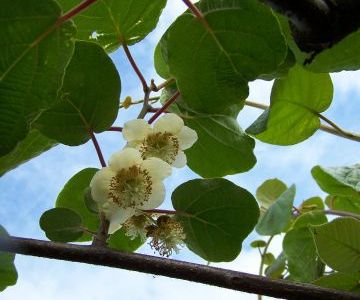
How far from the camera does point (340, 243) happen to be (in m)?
0.83

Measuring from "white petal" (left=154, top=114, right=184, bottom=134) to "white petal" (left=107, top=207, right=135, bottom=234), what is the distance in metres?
0.15

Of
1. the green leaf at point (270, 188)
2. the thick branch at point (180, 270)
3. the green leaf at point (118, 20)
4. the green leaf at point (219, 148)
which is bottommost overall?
the thick branch at point (180, 270)

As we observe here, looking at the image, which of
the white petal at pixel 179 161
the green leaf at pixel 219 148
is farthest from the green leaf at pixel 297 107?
the white petal at pixel 179 161

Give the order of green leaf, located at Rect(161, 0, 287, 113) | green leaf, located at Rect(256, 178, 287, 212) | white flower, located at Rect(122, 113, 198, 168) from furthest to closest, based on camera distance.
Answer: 1. green leaf, located at Rect(256, 178, 287, 212)
2. white flower, located at Rect(122, 113, 198, 168)
3. green leaf, located at Rect(161, 0, 287, 113)

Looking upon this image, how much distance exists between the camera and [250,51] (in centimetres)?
75

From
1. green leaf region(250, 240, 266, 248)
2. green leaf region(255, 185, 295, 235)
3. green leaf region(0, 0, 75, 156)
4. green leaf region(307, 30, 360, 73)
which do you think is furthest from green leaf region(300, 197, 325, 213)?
green leaf region(0, 0, 75, 156)

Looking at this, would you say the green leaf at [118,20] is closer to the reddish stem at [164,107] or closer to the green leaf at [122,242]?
the reddish stem at [164,107]

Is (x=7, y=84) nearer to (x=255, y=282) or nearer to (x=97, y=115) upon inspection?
(x=97, y=115)

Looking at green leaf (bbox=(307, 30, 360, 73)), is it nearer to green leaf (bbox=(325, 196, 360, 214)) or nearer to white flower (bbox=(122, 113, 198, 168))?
white flower (bbox=(122, 113, 198, 168))

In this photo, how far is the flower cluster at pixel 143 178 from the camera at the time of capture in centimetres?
77

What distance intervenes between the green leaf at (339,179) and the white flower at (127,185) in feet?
1.60

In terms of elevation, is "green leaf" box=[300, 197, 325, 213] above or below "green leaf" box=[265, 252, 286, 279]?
above

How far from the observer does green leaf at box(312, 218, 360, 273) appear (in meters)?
0.83

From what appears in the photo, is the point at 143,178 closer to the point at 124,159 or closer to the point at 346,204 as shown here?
the point at 124,159
